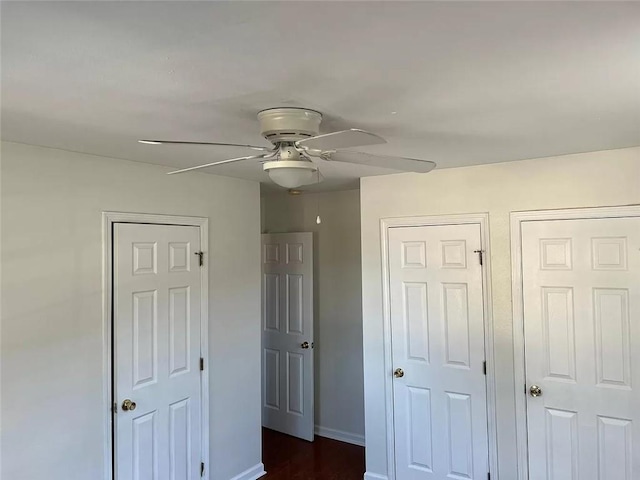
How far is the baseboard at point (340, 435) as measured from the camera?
4328 millimetres

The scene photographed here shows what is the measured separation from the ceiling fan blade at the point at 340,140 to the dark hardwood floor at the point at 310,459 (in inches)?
121

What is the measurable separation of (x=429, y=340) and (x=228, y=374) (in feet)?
4.99

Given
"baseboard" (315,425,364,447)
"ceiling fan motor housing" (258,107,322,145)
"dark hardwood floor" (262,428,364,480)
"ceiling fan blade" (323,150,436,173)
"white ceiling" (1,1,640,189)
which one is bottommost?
"dark hardwood floor" (262,428,364,480)

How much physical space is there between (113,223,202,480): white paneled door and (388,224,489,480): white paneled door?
57.5 inches

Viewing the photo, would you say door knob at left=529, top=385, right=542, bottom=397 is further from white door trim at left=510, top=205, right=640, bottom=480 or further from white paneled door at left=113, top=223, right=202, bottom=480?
white paneled door at left=113, top=223, right=202, bottom=480

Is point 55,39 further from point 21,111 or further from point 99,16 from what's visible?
point 21,111

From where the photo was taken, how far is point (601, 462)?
273 cm

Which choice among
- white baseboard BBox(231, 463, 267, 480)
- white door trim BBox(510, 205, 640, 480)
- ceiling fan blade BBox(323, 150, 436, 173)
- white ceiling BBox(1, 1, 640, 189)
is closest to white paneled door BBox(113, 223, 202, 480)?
white baseboard BBox(231, 463, 267, 480)

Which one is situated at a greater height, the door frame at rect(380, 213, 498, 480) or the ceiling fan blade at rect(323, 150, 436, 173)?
the ceiling fan blade at rect(323, 150, 436, 173)

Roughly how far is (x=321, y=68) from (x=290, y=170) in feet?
1.48

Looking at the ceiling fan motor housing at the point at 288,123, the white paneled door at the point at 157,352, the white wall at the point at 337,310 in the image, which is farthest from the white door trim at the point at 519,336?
the white paneled door at the point at 157,352

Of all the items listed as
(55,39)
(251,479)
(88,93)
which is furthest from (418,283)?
(55,39)

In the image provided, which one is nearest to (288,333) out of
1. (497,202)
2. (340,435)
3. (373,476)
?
(340,435)

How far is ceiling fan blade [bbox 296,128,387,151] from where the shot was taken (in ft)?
4.76
